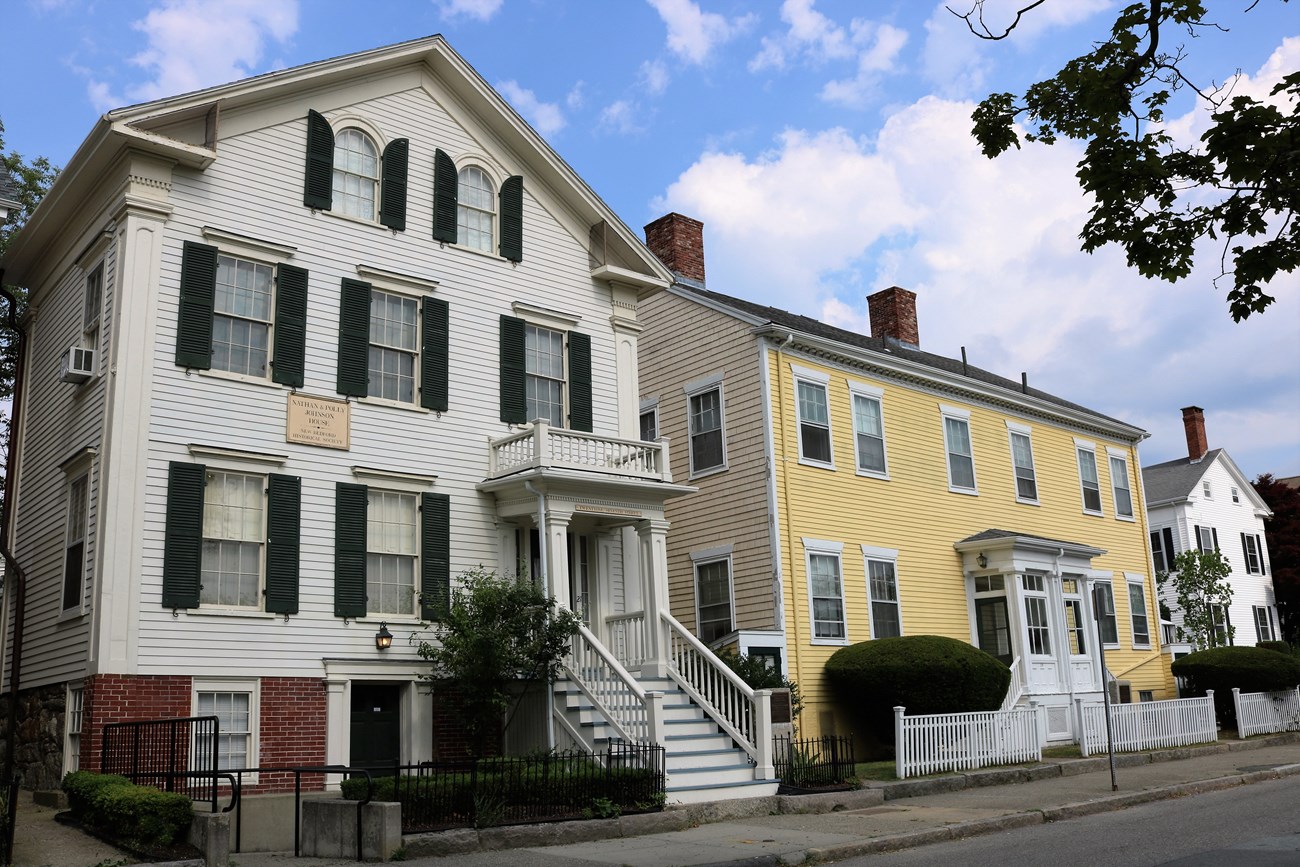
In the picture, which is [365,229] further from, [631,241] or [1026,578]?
[1026,578]

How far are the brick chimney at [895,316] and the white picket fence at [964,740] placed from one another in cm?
1257

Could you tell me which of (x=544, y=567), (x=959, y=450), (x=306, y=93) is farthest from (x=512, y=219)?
(x=959, y=450)

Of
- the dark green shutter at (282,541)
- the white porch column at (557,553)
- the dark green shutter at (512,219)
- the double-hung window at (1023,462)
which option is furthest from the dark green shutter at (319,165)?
the double-hung window at (1023,462)

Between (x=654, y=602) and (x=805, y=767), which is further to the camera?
(x=654, y=602)

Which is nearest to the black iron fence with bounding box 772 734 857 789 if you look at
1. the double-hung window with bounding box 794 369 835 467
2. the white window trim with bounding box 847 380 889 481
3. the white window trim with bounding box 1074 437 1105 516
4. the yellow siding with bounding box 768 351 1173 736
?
the yellow siding with bounding box 768 351 1173 736

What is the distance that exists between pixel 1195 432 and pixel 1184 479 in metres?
3.83

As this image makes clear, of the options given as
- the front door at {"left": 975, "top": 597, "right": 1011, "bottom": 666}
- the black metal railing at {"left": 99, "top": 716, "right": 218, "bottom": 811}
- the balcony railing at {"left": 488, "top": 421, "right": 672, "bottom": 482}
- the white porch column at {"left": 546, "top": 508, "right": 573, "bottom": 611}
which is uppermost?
the balcony railing at {"left": 488, "top": 421, "right": 672, "bottom": 482}

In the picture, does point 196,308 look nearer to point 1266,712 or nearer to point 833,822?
point 833,822

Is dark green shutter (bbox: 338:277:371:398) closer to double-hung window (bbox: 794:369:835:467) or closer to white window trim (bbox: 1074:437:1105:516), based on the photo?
double-hung window (bbox: 794:369:835:467)

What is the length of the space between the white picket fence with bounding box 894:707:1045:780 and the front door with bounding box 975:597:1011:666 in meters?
5.48

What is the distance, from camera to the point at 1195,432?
46969 mm

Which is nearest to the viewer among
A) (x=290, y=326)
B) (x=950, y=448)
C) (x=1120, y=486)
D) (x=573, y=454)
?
(x=290, y=326)

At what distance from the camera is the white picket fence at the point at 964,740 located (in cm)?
1744

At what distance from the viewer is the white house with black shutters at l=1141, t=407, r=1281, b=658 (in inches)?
1688
